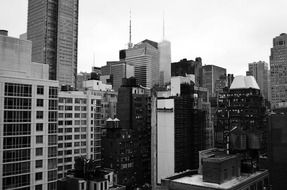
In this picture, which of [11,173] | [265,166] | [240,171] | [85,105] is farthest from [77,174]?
[265,166]

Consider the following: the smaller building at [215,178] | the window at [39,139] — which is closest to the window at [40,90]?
the window at [39,139]

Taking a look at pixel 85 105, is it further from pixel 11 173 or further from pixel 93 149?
pixel 11 173

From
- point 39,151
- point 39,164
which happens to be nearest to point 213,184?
point 39,164

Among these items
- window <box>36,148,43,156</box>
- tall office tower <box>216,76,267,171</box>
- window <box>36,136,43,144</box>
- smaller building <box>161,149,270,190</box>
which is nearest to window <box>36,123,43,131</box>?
window <box>36,136,43,144</box>

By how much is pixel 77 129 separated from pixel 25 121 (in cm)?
5448

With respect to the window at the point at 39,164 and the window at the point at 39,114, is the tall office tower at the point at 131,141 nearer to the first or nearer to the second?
the window at the point at 39,164

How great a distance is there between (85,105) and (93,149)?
1937 centimetres

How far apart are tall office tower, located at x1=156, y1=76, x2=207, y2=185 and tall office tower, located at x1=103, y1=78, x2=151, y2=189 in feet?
22.3

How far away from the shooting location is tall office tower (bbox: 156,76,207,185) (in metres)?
140

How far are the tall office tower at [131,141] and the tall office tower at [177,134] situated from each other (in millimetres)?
6795

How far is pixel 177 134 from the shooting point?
5576 inches

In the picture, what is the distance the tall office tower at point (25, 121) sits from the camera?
227 feet

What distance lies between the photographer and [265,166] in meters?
147

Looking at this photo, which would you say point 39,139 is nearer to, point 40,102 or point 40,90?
point 40,102
